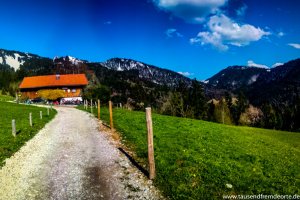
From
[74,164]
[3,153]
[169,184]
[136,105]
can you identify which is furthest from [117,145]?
[136,105]

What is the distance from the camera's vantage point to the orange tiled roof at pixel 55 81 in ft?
428

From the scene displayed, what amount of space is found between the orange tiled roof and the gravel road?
109789mm

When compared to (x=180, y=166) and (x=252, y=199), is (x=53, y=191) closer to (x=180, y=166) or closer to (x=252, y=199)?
(x=180, y=166)

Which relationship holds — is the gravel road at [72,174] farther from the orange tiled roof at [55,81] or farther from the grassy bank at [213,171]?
the orange tiled roof at [55,81]

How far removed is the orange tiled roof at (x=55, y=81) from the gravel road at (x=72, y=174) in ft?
360

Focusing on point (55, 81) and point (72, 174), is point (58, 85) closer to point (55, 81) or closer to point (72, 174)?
point (55, 81)

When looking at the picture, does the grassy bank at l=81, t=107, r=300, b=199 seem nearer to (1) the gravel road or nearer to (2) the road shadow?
(2) the road shadow

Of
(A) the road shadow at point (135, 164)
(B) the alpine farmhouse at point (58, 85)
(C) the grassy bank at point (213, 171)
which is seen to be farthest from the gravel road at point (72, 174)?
(B) the alpine farmhouse at point (58, 85)

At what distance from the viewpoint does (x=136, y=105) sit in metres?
150

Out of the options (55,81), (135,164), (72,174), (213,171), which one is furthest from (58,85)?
(213,171)

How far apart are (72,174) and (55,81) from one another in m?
125

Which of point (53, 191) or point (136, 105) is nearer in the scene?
point (53, 191)

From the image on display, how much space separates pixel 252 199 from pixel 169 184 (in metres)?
3.42

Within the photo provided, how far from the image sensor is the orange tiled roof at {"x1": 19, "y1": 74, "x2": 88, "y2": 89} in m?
130
